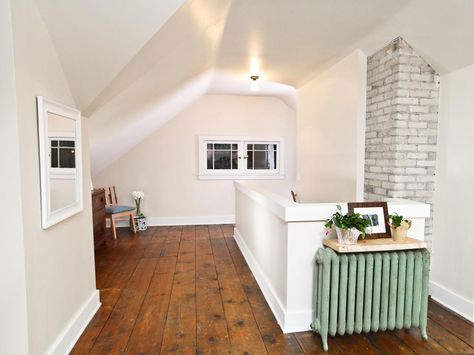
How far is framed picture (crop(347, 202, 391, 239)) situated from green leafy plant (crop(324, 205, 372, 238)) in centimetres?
10

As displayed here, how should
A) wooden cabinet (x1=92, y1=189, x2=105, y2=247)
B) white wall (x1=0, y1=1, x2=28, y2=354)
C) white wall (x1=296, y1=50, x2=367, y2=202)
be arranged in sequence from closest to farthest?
white wall (x1=0, y1=1, x2=28, y2=354) < white wall (x1=296, y1=50, x2=367, y2=202) < wooden cabinet (x1=92, y1=189, x2=105, y2=247)

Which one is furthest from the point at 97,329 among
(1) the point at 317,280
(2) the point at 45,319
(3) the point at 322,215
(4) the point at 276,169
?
(4) the point at 276,169

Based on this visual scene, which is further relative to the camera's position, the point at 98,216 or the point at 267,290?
the point at 98,216

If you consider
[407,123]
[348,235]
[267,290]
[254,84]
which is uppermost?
[254,84]

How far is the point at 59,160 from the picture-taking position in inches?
71.6

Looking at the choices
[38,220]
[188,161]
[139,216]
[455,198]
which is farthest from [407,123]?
[139,216]

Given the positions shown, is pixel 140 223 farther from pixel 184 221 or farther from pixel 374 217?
pixel 374 217

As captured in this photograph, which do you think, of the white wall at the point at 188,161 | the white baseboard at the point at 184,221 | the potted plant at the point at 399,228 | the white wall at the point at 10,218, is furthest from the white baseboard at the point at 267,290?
the white wall at the point at 188,161

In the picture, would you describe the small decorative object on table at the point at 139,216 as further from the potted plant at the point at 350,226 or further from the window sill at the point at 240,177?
the potted plant at the point at 350,226

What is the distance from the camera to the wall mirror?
1.60m

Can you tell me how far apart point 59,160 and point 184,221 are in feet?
12.3

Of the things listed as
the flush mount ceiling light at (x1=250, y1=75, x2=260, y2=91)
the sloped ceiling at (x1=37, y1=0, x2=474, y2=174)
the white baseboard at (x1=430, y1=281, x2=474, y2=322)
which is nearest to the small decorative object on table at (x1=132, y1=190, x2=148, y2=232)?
the sloped ceiling at (x1=37, y1=0, x2=474, y2=174)

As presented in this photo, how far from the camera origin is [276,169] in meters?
5.73

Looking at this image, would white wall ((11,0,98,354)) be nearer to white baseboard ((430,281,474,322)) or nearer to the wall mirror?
the wall mirror
